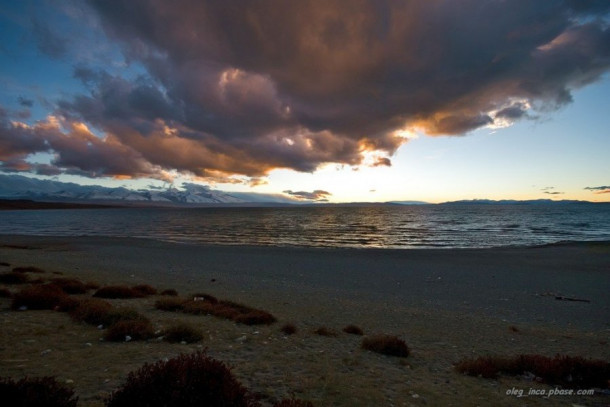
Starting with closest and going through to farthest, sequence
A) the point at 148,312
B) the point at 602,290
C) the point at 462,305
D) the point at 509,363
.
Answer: the point at 509,363, the point at 148,312, the point at 462,305, the point at 602,290

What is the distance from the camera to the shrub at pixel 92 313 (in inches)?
419

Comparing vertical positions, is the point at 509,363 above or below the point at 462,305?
above

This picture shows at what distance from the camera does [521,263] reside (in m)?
31.5

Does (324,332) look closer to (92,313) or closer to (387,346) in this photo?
(387,346)

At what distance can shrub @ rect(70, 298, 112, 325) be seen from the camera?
1064 centimetres

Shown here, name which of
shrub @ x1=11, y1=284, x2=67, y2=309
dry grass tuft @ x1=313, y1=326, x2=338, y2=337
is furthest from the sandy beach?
shrub @ x1=11, y1=284, x2=67, y2=309

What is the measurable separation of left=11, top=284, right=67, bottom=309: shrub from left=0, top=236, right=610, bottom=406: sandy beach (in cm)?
47

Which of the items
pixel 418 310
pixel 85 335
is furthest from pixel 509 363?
pixel 85 335

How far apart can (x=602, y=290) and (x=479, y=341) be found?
53.7 feet

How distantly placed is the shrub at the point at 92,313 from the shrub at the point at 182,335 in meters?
2.58

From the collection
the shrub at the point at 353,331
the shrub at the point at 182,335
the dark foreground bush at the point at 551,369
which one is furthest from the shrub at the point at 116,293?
the dark foreground bush at the point at 551,369

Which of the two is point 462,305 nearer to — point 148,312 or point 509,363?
point 509,363

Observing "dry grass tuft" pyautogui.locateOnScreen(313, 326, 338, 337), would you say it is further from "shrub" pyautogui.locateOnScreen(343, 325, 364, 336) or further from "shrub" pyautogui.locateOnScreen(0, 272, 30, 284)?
"shrub" pyautogui.locateOnScreen(0, 272, 30, 284)

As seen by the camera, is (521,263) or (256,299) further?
(521,263)
